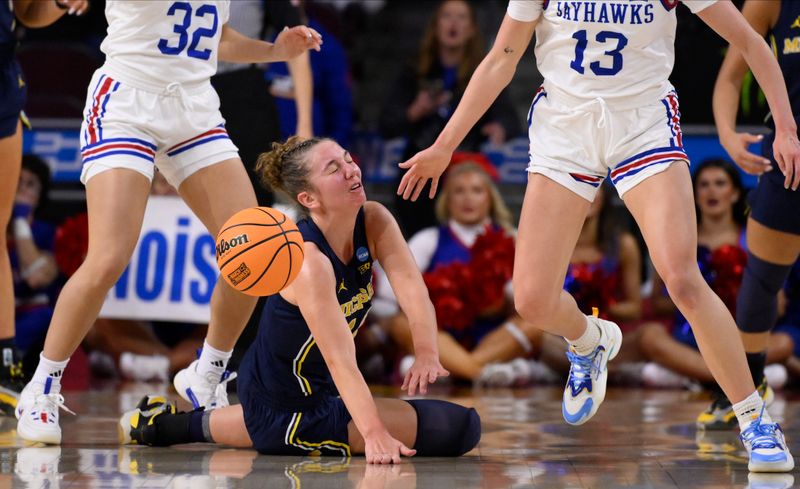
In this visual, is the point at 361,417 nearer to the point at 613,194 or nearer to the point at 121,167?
the point at 121,167

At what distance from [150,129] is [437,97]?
11.3 ft

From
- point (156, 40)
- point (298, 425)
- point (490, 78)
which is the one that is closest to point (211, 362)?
point (298, 425)

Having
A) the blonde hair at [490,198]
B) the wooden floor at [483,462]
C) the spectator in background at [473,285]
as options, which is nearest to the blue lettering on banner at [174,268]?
the spectator in background at [473,285]

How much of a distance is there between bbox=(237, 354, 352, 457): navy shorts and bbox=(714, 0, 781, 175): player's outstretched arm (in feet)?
6.07

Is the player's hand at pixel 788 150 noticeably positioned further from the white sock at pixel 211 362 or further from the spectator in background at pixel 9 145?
the spectator in background at pixel 9 145

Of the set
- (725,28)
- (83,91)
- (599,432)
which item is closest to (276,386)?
(599,432)

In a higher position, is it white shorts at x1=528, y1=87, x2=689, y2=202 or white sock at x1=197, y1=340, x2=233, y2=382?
white shorts at x1=528, y1=87, x2=689, y2=202

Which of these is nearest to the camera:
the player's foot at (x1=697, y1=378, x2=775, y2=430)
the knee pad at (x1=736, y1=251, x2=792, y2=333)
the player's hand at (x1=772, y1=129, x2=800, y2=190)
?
the player's hand at (x1=772, y1=129, x2=800, y2=190)

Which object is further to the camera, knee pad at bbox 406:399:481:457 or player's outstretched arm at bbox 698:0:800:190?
knee pad at bbox 406:399:481:457

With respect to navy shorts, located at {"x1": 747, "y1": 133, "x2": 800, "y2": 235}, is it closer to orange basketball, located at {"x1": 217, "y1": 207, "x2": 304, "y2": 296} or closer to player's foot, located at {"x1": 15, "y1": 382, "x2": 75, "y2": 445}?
orange basketball, located at {"x1": 217, "y1": 207, "x2": 304, "y2": 296}

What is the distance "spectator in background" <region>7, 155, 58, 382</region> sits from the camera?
23.8 feet

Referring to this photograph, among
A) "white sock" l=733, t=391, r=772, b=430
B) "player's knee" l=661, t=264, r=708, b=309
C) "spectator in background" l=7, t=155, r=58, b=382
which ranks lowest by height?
"spectator in background" l=7, t=155, r=58, b=382

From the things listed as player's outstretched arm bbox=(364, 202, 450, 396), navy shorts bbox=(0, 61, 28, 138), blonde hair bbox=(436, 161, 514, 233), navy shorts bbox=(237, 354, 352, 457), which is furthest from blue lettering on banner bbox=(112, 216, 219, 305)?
player's outstretched arm bbox=(364, 202, 450, 396)

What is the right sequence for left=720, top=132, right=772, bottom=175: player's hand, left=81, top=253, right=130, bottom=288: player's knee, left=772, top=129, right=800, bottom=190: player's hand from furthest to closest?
left=720, top=132, right=772, bottom=175: player's hand → left=81, top=253, right=130, bottom=288: player's knee → left=772, top=129, right=800, bottom=190: player's hand
